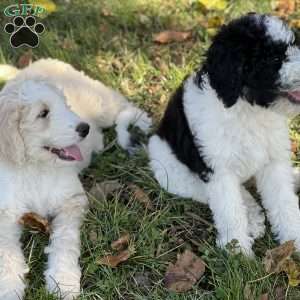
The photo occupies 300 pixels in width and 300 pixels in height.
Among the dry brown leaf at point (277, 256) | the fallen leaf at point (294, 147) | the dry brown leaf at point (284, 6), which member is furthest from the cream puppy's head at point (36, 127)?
the dry brown leaf at point (284, 6)

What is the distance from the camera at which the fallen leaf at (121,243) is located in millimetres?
3547

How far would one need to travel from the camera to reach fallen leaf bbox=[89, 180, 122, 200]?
13.3ft

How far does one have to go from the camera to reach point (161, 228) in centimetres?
378

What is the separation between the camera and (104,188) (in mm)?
4113

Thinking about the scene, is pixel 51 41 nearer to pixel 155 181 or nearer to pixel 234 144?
pixel 155 181

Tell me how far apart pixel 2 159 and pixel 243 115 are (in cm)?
Answer: 145

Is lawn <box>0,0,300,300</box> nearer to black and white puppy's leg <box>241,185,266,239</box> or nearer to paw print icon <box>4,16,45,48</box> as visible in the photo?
black and white puppy's leg <box>241,185,266,239</box>

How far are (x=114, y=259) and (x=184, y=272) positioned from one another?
1.37 feet

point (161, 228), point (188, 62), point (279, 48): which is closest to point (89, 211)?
point (161, 228)

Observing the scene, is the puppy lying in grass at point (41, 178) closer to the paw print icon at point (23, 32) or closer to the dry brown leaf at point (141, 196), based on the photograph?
the dry brown leaf at point (141, 196)

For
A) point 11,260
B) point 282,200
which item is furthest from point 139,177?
point 11,260

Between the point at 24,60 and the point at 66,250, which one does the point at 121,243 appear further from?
the point at 24,60

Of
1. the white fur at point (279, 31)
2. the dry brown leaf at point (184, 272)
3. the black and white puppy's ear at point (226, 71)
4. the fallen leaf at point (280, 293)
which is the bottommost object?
the dry brown leaf at point (184, 272)

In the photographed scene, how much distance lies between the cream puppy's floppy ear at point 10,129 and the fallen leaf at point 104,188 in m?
0.76
